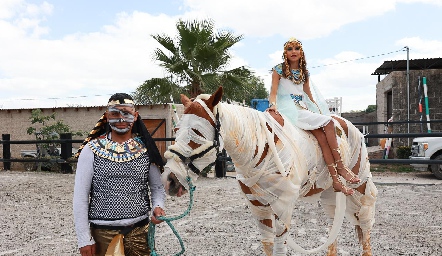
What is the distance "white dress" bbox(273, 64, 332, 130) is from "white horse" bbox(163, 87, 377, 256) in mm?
105

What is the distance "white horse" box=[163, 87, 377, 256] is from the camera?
2.27 metres

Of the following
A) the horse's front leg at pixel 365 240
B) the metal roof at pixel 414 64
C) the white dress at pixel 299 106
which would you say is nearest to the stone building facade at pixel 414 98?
the metal roof at pixel 414 64

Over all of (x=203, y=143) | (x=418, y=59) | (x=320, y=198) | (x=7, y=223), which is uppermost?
(x=418, y=59)

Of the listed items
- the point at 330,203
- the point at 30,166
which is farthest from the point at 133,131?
the point at 30,166

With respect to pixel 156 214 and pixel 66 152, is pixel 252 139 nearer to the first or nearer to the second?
pixel 156 214

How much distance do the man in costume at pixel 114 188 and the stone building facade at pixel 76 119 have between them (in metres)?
11.9

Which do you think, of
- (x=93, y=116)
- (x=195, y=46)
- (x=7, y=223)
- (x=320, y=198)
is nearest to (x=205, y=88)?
(x=195, y=46)

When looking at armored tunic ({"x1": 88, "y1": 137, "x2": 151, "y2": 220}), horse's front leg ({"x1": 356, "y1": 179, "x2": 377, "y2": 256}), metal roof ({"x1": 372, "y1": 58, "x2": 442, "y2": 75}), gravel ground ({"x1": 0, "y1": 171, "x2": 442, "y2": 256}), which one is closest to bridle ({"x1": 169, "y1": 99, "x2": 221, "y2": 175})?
armored tunic ({"x1": 88, "y1": 137, "x2": 151, "y2": 220})

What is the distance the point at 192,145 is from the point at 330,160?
1.27 metres

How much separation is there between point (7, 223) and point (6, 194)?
2.91 metres

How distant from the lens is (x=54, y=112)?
1591 centimetres

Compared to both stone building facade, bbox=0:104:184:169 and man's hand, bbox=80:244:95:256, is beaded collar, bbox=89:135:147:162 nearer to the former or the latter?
man's hand, bbox=80:244:95:256

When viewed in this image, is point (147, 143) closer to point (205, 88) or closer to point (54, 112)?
point (205, 88)

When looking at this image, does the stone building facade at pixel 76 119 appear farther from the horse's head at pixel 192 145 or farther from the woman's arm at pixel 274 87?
the horse's head at pixel 192 145
